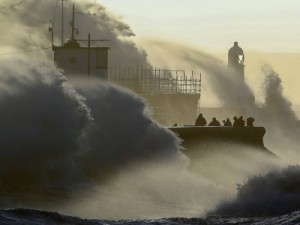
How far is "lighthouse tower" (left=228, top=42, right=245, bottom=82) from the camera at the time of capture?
10356cm

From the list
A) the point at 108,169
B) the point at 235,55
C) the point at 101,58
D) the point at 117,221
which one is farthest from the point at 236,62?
the point at 117,221

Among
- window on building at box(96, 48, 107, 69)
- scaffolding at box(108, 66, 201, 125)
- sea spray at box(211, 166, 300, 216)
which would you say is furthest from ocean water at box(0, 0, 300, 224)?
scaffolding at box(108, 66, 201, 125)

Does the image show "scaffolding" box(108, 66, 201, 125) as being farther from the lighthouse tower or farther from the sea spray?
the sea spray

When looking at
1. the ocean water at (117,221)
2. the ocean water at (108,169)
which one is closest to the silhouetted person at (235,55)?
the ocean water at (108,169)

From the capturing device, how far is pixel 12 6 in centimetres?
8450

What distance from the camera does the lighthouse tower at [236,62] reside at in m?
104

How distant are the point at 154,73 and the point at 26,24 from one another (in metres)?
18.7

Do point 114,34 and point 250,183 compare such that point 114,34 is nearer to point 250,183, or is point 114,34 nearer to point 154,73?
point 154,73

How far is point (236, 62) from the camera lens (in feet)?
346

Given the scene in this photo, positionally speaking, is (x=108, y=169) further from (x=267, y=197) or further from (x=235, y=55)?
(x=235, y=55)

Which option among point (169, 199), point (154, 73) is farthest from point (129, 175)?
point (154, 73)

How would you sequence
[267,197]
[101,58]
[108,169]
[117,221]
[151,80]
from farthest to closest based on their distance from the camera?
[151,80] → [101,58] → [108,169] → [267,197] → [117,221]

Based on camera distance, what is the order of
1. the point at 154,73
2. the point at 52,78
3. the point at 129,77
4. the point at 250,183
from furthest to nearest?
the point at 154,73, the point at 129,77, the point at 52,78, the point at 250,183

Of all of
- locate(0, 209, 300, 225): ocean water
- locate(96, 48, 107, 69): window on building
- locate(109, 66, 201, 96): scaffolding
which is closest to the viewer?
locate(0, 209, 300, 225): ocean water
